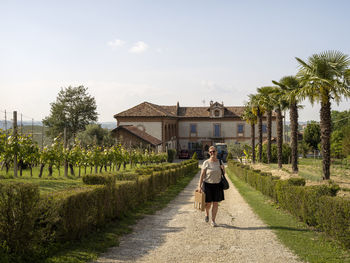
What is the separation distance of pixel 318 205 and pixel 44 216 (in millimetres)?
5372

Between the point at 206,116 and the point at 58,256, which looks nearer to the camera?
the point at 58,256

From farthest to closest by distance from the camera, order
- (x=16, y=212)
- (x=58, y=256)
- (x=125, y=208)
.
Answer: (x=125, y=208) → (x=58, y=256) → (x=16, y=212)

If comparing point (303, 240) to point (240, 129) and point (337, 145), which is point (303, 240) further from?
point (240, 129)

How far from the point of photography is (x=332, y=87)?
15.1m

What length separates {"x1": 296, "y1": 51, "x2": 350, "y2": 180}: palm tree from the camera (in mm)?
15172

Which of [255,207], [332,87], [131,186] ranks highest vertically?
[332,87]

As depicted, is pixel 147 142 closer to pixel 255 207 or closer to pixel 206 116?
pixel 206 116

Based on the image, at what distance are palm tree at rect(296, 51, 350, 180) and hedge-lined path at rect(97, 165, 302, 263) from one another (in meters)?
7.36

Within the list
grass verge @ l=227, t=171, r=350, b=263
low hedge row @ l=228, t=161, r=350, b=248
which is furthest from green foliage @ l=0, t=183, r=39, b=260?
→ low hedge row @ l=228, t=161, r=350, b=248

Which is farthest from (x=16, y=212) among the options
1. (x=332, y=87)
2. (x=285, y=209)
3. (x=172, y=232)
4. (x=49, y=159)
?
(x=49, y=159)

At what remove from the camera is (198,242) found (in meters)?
6.84

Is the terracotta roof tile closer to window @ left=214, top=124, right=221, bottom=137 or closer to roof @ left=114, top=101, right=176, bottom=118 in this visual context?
roof @ left=114, top=101, right=176, bottom=118

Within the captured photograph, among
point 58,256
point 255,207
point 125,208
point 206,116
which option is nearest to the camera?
point 58,256

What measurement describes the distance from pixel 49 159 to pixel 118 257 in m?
15.8
